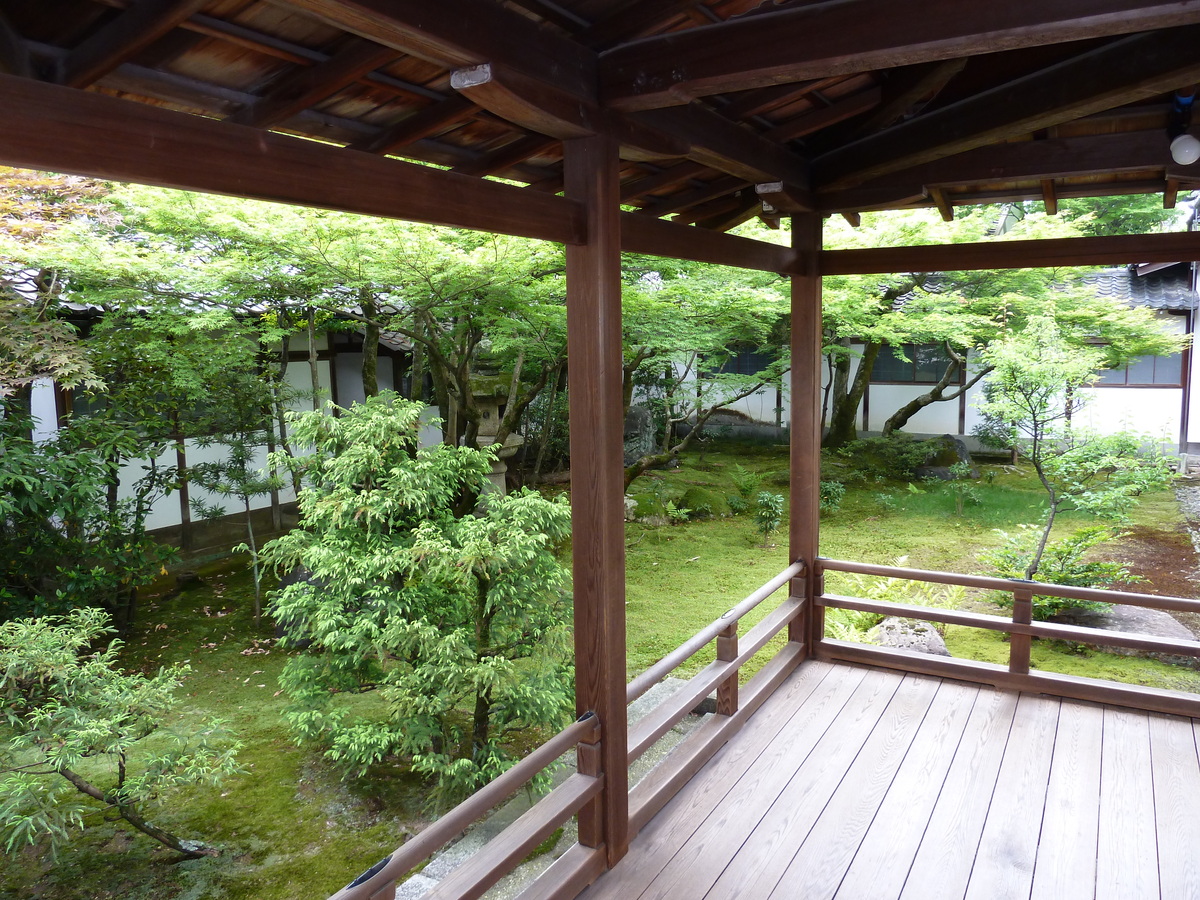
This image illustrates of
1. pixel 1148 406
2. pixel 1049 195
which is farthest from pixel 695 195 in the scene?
pixel 1148 406

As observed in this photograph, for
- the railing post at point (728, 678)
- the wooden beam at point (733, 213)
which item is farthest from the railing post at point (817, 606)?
the wooden beam at point (733, 213)

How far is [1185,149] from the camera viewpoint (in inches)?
132

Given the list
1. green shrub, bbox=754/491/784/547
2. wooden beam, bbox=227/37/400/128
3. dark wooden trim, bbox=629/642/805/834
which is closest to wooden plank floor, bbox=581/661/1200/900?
dark wooden trim, bbox=629/642/805/834

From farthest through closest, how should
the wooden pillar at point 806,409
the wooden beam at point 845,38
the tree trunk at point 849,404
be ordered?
1. the tree trunk at point 849,404
2. the wooden pillar at point 806,409
3. the wooden beam at point 845,38

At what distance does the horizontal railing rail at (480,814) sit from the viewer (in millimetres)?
2053

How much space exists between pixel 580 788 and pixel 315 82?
91.0 inches

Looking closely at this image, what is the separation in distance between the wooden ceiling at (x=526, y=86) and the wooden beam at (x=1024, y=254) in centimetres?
34

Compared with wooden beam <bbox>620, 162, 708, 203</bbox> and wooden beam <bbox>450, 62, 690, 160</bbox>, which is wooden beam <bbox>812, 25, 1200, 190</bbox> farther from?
wooden beam <bbox>450, 62, 690, 160</bbox>

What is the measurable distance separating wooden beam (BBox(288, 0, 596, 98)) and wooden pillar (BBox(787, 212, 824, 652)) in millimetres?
2405

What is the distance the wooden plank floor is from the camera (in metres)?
2.89

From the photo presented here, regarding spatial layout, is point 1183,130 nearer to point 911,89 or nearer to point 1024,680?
point 911,89

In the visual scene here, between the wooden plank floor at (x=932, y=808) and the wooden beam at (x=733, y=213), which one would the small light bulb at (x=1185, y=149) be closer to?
the wooden beam at (x=733, y=213)

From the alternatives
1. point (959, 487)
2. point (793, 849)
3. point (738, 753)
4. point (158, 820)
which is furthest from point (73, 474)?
point (959, 487)

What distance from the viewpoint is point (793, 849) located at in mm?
3080
